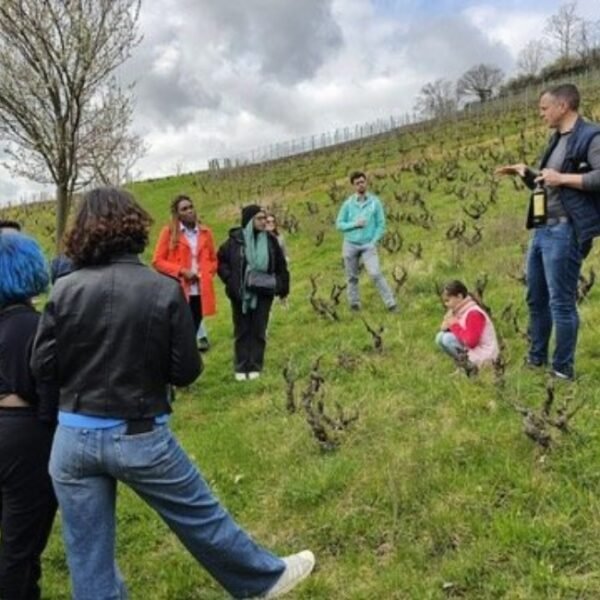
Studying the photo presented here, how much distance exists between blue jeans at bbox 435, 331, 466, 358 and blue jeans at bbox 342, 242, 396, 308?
309 cm

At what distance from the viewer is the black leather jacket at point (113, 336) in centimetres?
318

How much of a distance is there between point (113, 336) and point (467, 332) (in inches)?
166

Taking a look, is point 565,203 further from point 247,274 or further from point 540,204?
point 247,274

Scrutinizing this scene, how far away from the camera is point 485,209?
1484cm

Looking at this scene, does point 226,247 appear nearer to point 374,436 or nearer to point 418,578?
point 374,436

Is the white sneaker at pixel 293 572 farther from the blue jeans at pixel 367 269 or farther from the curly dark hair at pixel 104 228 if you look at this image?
the blue jeans at pixel 367 269

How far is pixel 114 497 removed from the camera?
3438 mm

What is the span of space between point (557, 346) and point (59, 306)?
12.7 ft

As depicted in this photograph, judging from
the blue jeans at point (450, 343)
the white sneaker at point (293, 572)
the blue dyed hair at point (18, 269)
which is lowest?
the white sneaker at point (293, 572)

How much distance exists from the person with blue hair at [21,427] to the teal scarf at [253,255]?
4.26 m

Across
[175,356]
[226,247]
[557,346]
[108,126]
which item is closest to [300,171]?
[108,126]

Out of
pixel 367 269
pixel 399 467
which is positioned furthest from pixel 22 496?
pixel 367 269

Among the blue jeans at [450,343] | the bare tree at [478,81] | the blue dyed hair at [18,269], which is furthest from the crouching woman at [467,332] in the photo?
the bare tree at [478,81]

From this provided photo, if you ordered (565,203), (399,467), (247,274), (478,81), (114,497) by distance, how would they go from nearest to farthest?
(114,497) < (399,467) < (565,203) < (247,274) < (478,81)
